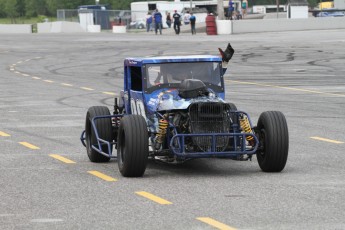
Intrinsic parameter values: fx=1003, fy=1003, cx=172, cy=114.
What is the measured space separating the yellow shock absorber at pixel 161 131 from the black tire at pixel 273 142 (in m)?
1.18

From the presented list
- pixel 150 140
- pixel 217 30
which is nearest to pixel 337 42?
pixel 217 30

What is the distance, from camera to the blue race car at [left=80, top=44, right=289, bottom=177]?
38.5 ft

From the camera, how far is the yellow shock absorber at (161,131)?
12109 millimetres

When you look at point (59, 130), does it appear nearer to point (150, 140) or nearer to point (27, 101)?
point (150, 140)

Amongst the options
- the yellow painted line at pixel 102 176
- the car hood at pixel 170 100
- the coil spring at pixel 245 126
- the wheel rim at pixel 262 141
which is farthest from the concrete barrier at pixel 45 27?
the wheel rim at pixel 262 141

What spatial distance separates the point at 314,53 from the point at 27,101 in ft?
74.2

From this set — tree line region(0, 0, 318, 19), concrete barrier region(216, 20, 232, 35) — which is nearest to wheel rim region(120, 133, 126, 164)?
concrete barrier region(216, 20, 232, 35)

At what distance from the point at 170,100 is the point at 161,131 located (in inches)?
20.4

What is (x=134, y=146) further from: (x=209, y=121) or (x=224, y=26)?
(x=224, y=26)

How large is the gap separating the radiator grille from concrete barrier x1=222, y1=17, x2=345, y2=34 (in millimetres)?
56587

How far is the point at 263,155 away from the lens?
40.0 feet

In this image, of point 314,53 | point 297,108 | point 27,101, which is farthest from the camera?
point 314,53

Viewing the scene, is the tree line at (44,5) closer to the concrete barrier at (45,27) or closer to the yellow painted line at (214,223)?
the concrete barrier at (45,27)

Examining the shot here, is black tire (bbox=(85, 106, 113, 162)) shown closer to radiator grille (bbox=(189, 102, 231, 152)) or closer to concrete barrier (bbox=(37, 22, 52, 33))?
radiator grille (bbox=(189, 102, 231, 152))
